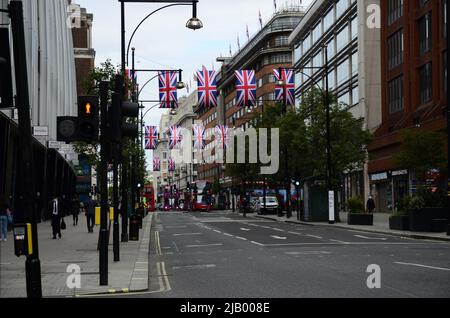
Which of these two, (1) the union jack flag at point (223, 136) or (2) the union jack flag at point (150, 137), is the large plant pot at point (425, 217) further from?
(1) the union jack flag at point (223, 136)

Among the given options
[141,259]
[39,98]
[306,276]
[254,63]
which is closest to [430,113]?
[39,98]

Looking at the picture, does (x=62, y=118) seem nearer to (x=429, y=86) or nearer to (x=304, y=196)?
(x=304, y=196)

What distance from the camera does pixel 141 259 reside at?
20141 mm

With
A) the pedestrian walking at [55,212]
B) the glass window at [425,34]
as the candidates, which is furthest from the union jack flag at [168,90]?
the glass window at [425,34]

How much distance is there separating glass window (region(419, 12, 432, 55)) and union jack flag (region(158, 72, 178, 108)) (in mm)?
22097

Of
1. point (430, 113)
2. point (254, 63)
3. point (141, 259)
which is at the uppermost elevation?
point (254, 63)

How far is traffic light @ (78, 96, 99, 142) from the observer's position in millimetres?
12852

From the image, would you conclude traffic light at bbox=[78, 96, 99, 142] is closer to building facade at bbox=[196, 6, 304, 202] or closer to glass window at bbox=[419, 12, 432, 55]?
glass window at bbox=[419, 12, 432, 55]

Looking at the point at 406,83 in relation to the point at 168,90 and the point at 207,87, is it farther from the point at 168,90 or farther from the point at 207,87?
the point at 168,90

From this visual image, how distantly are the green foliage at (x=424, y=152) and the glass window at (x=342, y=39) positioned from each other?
30787 mm

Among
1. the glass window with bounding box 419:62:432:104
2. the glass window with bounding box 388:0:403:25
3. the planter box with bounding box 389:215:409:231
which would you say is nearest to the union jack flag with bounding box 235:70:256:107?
the glass window with bounding box 419:62:432:104

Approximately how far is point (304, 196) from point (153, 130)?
24.8 meters
